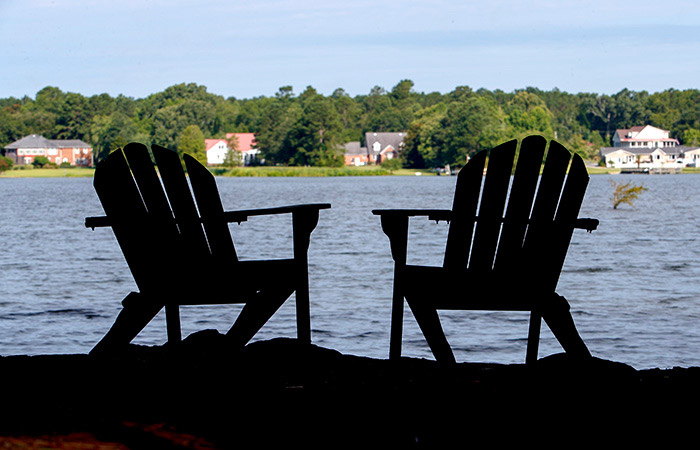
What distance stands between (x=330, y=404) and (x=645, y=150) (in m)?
131

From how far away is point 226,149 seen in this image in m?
113

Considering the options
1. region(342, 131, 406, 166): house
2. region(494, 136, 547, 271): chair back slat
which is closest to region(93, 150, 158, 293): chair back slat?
region(494, 136, 547, 271): chair back slat

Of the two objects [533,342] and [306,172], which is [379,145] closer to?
[306,172]

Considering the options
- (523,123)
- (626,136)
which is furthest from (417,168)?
(626,136)

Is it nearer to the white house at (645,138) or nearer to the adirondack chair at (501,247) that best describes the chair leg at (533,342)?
the adirondack chair at (501,247)

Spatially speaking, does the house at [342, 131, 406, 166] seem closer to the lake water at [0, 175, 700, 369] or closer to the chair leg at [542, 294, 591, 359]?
the lake water at [0, 175, 700, 369]

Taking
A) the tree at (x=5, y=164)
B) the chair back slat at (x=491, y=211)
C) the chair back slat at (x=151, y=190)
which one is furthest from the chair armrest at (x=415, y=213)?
the tree at (x=5, y=164)

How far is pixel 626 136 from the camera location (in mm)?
137625

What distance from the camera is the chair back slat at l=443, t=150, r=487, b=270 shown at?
4.40m

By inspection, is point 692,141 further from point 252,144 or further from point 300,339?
point 300,339

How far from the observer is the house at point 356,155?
123 meters

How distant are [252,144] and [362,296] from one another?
101346mm

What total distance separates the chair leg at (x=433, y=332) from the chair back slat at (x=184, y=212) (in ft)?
3.50

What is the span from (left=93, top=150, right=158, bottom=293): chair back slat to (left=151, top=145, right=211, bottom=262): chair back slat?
0.46 feet
